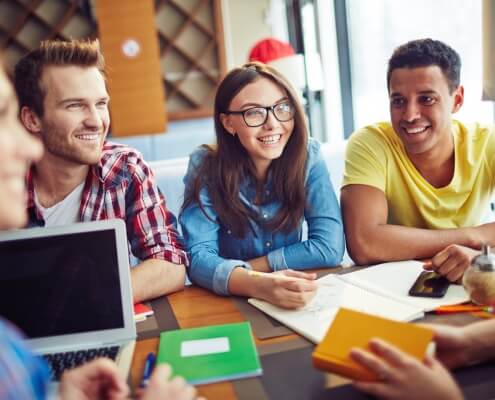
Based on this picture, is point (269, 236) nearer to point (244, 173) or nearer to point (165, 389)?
point (244, 173)

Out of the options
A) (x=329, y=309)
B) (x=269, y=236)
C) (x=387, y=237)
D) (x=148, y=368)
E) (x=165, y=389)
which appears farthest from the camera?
(x=269, y=236)

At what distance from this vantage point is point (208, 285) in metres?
0.98

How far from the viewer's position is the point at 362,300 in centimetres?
84

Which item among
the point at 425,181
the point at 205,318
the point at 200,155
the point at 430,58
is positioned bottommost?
the point at 205,318

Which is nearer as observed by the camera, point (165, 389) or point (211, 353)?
point (165, 389)

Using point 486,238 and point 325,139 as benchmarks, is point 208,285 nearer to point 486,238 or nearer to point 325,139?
point 486,238

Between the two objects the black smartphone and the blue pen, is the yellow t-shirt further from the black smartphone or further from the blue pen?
the blue pen

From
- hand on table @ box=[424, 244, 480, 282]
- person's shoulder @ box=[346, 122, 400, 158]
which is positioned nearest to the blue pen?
hand on table @ box=[424, 244, 480, 282]

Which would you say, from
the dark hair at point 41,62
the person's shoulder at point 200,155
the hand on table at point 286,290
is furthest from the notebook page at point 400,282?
the dark hair at point 41,62

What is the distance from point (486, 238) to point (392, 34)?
1497 mm

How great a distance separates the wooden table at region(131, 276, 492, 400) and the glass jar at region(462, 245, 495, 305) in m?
0.04

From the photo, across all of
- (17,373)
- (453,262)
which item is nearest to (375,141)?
(453,262)

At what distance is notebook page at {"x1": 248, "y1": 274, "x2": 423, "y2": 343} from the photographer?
758mm

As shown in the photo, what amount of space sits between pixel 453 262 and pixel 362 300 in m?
0.18
